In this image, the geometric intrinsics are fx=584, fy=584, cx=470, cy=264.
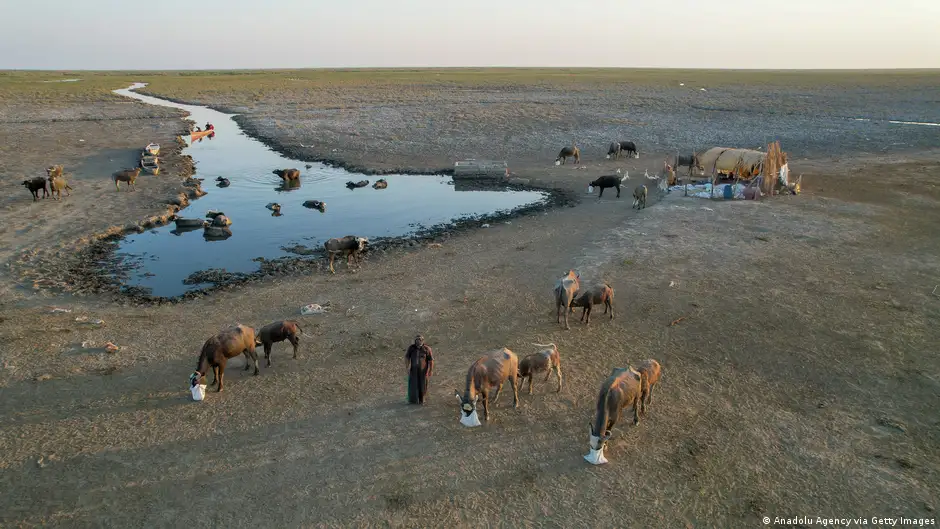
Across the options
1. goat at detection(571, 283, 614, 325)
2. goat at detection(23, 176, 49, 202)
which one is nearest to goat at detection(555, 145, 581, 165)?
goat at detection(571, 283, 614, 325)

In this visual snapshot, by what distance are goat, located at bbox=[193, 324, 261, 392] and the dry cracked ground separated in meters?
0.50

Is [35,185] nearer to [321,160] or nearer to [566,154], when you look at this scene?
[321,160]

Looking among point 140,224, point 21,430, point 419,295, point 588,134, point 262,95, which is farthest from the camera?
point 262,95

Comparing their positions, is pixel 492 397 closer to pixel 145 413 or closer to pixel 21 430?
pixel 145 413

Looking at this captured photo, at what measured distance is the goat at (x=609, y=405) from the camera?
29.1 ft

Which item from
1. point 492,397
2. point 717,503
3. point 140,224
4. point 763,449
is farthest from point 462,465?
point 140,224

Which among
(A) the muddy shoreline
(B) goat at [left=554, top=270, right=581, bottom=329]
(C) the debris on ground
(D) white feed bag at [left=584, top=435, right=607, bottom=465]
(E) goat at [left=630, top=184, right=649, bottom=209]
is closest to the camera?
(D) white feed bag at [left=584, top=435, right=607, bottom=465]

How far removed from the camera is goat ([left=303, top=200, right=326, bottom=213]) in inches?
1043

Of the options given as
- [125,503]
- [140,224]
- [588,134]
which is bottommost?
[125,503]

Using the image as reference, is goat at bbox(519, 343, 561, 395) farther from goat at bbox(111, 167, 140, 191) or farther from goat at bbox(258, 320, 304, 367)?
goat at bbox(111, 167, 140, 191)

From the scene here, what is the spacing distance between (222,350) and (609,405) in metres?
7.17

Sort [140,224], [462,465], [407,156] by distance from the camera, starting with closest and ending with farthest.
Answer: [462,465] → [140,224] → [407,156]

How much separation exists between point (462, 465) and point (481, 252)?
11408 millimetres

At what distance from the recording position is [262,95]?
82.2 meters
